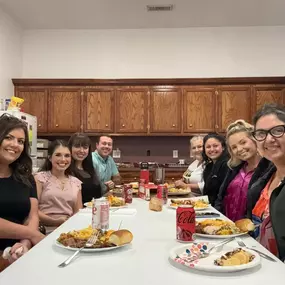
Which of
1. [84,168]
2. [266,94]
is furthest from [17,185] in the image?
[266,94]

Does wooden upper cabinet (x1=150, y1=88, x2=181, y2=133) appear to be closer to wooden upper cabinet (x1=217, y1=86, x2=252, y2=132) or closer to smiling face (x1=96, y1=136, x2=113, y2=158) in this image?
wooden upper cabinet (x1=217, y1=86, x2=252, y2=132)

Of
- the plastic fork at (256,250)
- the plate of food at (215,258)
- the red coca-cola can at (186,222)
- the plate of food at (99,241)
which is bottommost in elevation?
the plastic fork at (256,250)

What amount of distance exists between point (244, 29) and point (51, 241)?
17.2 feet

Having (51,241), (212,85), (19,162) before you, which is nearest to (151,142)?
(212,85)

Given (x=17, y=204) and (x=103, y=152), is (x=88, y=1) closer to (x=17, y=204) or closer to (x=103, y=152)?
(x=103, y=152)

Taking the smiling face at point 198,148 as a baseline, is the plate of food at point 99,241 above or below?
below

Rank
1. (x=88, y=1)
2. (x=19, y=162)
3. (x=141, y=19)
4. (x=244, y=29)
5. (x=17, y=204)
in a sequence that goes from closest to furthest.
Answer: (x=17, y=204), (x=19, y=162), (x=88, y=1), (x=141, y=19), (x=244, y=29)

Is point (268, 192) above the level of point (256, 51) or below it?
below

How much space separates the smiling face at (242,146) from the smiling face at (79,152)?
130 cm

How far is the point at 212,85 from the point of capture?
17.4 ft

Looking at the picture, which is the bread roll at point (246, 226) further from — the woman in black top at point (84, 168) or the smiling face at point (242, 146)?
the woman in black top at point (84, 168)

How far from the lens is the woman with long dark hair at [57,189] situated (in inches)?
95.3

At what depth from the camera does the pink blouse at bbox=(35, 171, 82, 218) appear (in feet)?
7.97

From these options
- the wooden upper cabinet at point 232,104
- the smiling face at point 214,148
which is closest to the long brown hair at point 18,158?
the smiling face at point 214,148
